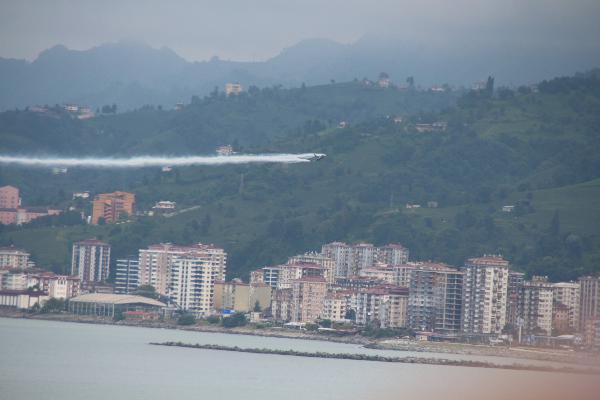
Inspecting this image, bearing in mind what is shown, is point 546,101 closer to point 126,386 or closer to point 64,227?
point 64,227

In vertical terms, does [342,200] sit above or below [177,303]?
above

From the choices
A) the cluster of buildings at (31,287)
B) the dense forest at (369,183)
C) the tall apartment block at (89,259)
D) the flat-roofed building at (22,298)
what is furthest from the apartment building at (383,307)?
the tall apartment block at (89,259)

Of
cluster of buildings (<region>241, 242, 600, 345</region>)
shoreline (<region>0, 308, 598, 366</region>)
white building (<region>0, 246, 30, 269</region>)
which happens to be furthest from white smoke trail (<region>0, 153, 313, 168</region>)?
white building (<region>0, 246, 30, 269</region>)

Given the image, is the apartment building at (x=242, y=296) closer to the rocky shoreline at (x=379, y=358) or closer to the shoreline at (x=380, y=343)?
the shoreline at (x=380, y=343)

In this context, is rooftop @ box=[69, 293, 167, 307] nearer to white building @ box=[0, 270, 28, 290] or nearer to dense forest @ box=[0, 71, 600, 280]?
white building @ box=[0, 270, 28, 290]

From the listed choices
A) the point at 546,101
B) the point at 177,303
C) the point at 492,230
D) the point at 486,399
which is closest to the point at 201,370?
the point at 486,399

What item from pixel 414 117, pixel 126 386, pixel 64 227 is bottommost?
pixel 126 386

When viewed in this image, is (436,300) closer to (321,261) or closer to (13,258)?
(321,261)
